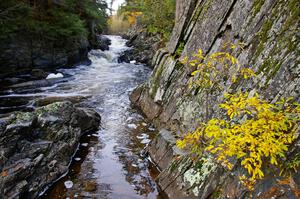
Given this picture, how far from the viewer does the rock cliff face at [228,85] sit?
3790 millimetres

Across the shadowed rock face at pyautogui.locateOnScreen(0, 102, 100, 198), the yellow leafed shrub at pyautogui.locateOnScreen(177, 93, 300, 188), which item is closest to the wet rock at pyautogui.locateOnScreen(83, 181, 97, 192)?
the shadowed rock face at pyautogui.locateOnScreen(0, 102, 100, 198)

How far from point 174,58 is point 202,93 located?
277cm

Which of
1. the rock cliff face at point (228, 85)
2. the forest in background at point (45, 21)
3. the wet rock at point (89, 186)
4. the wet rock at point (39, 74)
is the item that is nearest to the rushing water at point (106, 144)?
the wet rock at point (89, 186)

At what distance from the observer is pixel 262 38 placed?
184 inches

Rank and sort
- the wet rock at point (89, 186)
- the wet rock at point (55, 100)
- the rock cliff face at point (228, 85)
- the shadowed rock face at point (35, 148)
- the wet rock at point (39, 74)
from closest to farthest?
the rock cliff face at point (228, 85) < the shadowed rock face at point (35, 148) < the wet rock at point (89, 186) < the wet rock at point (55, 100) < the wet rock at point (39, 74)

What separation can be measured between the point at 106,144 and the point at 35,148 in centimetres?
186

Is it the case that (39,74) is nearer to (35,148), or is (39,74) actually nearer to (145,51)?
(35,148)

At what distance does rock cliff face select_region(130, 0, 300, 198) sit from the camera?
379cm

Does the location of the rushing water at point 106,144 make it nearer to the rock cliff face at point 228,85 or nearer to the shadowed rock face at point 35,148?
the shadowed rock face at point 35,148

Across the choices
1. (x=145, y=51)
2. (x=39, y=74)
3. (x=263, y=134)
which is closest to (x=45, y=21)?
(x=39, y=74)

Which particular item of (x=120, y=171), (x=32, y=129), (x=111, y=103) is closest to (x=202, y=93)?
(x=120, y=171)

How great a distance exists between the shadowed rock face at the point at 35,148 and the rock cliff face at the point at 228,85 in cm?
197

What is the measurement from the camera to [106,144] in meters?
6.77

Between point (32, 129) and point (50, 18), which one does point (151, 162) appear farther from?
point (50, 18)
